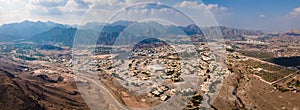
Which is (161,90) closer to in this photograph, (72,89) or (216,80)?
(216,80)

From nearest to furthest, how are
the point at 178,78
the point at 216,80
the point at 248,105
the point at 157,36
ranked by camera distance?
1. the point at 248,105
2. the point at 178,78
3. the point at 216,80
4. the point at 157,36

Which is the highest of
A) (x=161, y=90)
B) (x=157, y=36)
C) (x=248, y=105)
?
(x=157, y=36)

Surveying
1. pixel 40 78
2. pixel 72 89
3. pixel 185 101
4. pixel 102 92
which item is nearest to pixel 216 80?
pixel 185 101

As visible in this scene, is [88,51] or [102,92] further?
[88,51]

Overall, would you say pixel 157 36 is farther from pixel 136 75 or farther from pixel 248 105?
pixel 248 105

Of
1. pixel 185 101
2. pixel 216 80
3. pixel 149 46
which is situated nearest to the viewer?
pixel 185 101

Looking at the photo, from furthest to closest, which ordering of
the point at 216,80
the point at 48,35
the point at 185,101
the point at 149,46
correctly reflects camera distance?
the point at 48,35 < the point at 149,46 < the point at 216,80 < the point at 185,101

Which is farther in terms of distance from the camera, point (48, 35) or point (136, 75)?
point (48, 35)

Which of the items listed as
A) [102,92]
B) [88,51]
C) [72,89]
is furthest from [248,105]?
[88,51]

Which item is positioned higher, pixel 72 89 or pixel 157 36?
pixel 157 36

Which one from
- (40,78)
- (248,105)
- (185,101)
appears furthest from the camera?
(40,78)
